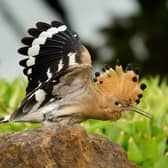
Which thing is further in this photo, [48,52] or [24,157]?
[48,52]

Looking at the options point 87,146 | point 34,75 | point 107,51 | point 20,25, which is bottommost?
point 107,51

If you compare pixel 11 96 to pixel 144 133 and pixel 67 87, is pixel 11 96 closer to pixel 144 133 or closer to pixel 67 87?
pixel 144 133

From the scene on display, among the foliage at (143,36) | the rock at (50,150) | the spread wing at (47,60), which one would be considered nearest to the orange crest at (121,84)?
the spread wing at (47,60)

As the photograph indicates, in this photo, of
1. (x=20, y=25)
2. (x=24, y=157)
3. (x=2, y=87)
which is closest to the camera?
(x=24, y=157)

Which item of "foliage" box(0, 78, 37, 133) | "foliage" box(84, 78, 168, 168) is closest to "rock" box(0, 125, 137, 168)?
"foliage" box(84, 78, 168, 168)

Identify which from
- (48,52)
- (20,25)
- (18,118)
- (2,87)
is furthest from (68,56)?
(20,25)

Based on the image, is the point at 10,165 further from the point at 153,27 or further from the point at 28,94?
the point at 153,27

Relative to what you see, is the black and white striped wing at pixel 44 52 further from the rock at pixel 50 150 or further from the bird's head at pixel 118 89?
the rock at pixel 50 150

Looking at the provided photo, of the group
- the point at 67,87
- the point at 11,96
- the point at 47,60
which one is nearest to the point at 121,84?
the point at 67,87
